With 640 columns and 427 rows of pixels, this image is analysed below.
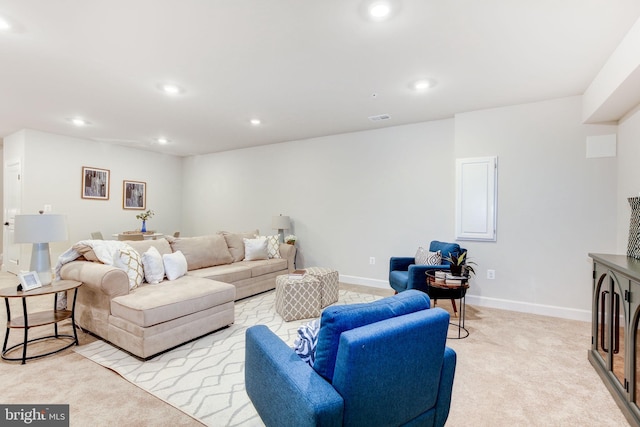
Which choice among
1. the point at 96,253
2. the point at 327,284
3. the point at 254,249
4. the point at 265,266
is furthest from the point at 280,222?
the point at 96,253

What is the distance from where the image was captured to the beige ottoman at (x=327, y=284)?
3646mm

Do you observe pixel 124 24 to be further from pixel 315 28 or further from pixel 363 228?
pixel 363 228

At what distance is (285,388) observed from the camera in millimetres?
1213

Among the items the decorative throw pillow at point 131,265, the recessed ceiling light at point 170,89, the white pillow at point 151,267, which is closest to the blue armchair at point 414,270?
the white pillow at point 151,267

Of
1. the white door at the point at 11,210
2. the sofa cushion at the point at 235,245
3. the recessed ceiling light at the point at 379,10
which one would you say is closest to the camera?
the recessed ceiling light at the point at 379,10

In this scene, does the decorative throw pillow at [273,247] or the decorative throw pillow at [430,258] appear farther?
the decorative throw pillow at [273,247]

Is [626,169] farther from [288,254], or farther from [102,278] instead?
[102,278]

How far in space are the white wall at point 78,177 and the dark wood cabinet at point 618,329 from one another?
7.30 metres

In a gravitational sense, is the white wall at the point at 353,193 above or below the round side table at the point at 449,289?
above

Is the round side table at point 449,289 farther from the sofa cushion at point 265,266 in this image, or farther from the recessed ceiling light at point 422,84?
the sofa cushion at point 265,266

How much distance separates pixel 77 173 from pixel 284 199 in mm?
3774

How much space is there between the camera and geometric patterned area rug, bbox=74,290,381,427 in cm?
188

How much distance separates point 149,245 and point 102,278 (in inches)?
38.9

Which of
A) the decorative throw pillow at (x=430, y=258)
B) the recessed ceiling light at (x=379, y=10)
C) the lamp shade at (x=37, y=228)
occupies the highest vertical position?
the recessed ceiling light at (x=379, y=10)
